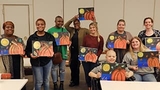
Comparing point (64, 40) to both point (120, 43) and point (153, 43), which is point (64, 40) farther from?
point (153, 43)

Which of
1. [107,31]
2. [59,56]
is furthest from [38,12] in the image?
[59,56]

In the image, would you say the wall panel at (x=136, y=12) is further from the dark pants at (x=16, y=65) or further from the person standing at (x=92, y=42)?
the dark pants at (x=16, y=65)

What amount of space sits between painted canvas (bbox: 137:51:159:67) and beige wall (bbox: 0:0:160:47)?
352 centimetres

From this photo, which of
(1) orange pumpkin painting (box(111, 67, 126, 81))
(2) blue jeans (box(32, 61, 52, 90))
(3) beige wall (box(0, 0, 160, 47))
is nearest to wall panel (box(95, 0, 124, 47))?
(3) beige wall (box(0, 0, 160, 47))

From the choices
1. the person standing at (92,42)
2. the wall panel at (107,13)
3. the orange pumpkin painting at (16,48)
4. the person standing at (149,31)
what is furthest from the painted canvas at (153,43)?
the wall panel at (107,13)

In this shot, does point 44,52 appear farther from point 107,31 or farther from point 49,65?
point 107,31

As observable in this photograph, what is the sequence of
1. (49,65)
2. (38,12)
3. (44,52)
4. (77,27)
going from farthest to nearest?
(38,12)
(77,27)
(49,65)
(44,52)

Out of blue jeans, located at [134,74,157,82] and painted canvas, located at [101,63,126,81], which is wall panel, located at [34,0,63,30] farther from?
painted canvas, located at [101,63,126,81]

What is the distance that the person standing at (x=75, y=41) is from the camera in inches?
156

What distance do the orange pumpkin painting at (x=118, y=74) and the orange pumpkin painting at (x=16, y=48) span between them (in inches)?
53.8

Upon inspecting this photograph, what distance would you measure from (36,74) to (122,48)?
1381mm

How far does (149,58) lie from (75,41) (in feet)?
5.28

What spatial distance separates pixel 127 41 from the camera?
3320mm

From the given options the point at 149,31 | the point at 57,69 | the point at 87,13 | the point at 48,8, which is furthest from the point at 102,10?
the point at 57,69
